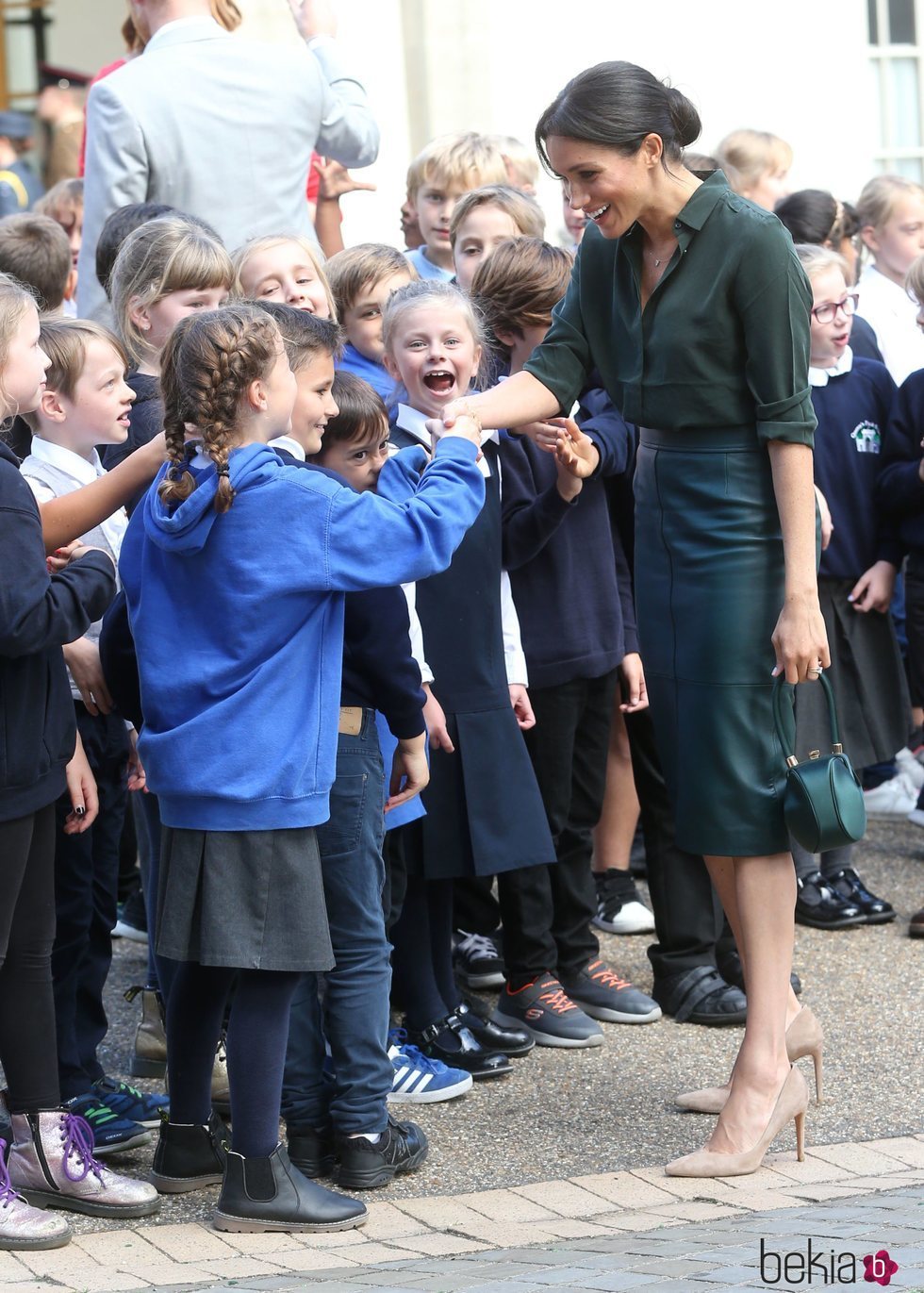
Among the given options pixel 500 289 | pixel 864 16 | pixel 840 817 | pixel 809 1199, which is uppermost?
pixel 864 16

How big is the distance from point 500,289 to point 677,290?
1.22 metres

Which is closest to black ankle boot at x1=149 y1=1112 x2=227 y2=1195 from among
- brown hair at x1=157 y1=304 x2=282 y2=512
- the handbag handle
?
brown hair at x1=157 y1=304 x2=282 y2=512

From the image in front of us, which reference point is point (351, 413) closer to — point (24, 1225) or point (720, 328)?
point (720, 328)

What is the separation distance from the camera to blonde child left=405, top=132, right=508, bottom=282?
6328 mm

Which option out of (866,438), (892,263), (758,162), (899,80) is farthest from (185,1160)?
(899,80)

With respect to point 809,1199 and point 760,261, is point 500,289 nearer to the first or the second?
point 760,261

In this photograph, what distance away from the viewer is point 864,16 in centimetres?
1159

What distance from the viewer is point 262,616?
3.53 meters

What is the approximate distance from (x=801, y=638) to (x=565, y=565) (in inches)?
49.4

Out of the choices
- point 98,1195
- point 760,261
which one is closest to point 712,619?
point 760,261

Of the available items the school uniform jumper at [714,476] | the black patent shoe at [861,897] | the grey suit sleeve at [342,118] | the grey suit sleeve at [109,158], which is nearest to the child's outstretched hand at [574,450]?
the school uniform jumper at [714,476]

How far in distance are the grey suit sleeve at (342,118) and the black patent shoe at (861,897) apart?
278 centimetres

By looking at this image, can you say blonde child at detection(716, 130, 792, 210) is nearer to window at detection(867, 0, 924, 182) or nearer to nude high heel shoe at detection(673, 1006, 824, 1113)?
window at detection(867, 0, 924, 182)

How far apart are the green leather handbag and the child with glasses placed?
6.64ft
